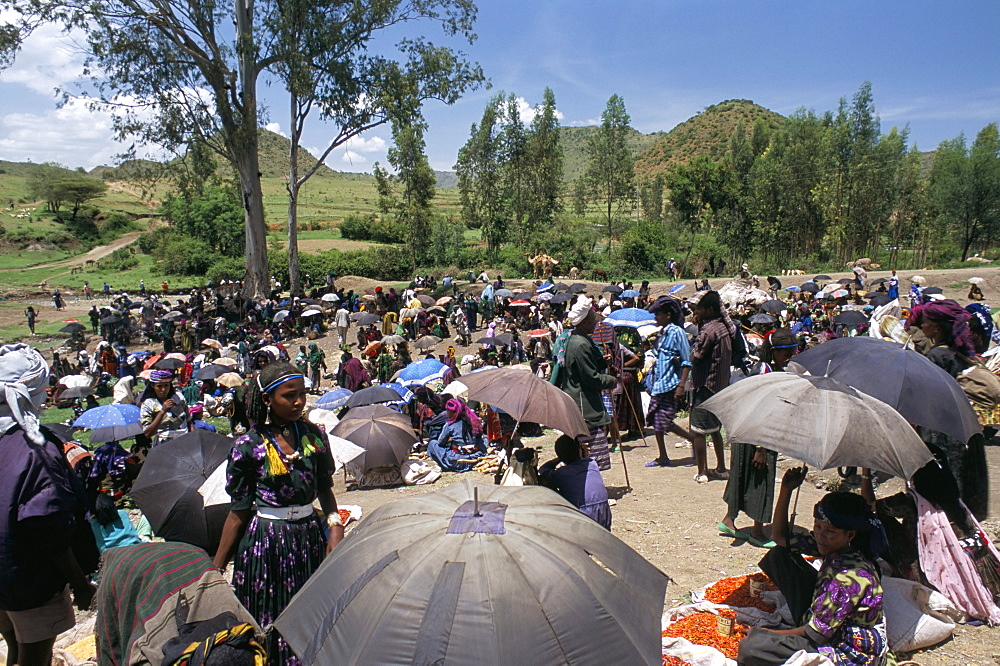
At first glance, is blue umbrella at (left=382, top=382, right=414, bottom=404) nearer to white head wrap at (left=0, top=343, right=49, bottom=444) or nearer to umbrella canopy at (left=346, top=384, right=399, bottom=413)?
umbrella canopy at (left=346, top=384, right=399, bottom=413)

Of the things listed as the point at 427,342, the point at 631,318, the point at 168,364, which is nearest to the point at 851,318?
the point at 631,318

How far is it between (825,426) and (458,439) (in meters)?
6.22

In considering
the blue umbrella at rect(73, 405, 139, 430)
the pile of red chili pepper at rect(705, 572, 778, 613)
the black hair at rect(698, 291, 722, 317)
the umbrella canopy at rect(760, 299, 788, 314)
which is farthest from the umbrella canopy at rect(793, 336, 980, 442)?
the umbrella canopy at rect(760, 299, 788, 314)

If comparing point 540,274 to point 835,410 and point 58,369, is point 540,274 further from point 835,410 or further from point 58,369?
point 835,410

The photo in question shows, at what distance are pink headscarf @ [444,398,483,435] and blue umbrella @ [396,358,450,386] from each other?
5.11ft

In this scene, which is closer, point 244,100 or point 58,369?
point 58,369

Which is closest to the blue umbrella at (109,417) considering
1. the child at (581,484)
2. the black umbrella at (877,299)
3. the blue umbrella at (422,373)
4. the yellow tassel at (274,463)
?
the blue umbrella at (422,373)

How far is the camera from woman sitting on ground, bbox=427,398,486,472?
8.91 meters

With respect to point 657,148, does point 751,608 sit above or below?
below

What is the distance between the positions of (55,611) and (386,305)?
21.7 m

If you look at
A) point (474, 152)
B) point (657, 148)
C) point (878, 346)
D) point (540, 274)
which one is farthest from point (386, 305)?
point (657, 148)

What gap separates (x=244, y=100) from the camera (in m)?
26.7

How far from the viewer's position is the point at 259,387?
9.36 feet

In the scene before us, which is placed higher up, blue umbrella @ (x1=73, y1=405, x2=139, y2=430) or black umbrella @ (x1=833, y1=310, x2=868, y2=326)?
black umbrella @ (x1=833, y1=310, x2=868, y2=326)
